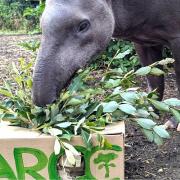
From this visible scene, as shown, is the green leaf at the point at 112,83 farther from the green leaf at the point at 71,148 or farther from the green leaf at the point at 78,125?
the green leaf at the point at 71,148

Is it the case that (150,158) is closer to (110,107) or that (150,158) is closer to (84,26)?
(110,107)

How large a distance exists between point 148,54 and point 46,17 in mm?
1100

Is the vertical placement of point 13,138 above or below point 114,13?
below

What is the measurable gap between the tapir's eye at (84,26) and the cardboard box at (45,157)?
25.0 inches

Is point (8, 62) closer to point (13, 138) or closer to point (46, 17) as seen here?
point (46, 17)

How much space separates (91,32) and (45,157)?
2.61ft

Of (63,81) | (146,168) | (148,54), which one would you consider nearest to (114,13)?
(148,54)

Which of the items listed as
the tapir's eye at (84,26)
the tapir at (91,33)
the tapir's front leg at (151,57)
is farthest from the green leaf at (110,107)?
the tapir's front leg at (151,57)

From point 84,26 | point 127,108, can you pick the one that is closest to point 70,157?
point 127,108

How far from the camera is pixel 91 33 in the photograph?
251cm

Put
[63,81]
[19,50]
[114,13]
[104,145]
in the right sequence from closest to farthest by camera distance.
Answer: [104,145], [63,81], [114,13], [19,50]

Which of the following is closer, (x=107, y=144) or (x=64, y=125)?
(x=107, y=144)

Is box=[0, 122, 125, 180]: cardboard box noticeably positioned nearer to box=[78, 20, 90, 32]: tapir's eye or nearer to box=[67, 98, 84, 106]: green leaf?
box=[67, 98, 84, 106]: green leaf

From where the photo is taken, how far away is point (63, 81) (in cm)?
226
